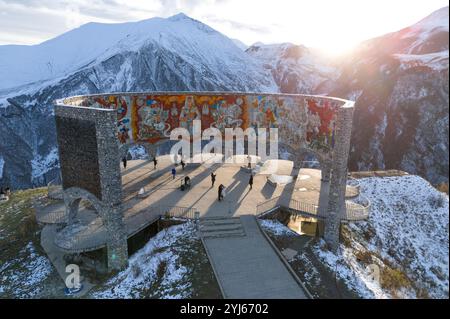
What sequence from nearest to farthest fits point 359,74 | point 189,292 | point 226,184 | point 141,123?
point 189,292 → point 226,184 → point 141,123 → point 359,74

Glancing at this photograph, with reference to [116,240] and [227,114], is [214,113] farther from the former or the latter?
[116,240]

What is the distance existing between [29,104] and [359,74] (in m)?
73.6

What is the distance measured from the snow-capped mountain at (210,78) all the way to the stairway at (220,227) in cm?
3889

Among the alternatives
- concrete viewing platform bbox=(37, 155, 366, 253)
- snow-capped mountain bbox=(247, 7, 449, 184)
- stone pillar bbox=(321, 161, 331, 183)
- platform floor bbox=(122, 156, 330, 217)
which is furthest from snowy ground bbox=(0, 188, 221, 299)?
snow-capped mountain bbox=(247, 7, 449, 184)

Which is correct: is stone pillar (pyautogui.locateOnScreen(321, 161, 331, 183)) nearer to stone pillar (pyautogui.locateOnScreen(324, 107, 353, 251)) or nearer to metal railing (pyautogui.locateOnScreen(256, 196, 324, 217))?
metal railing (pyautogui.locateOnScreen(256, 196, 324, 217))

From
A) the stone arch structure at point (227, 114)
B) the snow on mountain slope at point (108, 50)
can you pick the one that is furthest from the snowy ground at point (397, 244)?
the snow on mountain slope at point (108, 50)

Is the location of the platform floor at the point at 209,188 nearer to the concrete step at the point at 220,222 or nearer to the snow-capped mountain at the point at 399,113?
the concrete step at the point at 220,222

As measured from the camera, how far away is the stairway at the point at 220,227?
19938mm

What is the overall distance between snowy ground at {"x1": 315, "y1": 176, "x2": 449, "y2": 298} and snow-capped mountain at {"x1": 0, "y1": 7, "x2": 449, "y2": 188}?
2121 cm

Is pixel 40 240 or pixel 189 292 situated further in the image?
pixel 40 240

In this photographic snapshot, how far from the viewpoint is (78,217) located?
2141 centimetres
